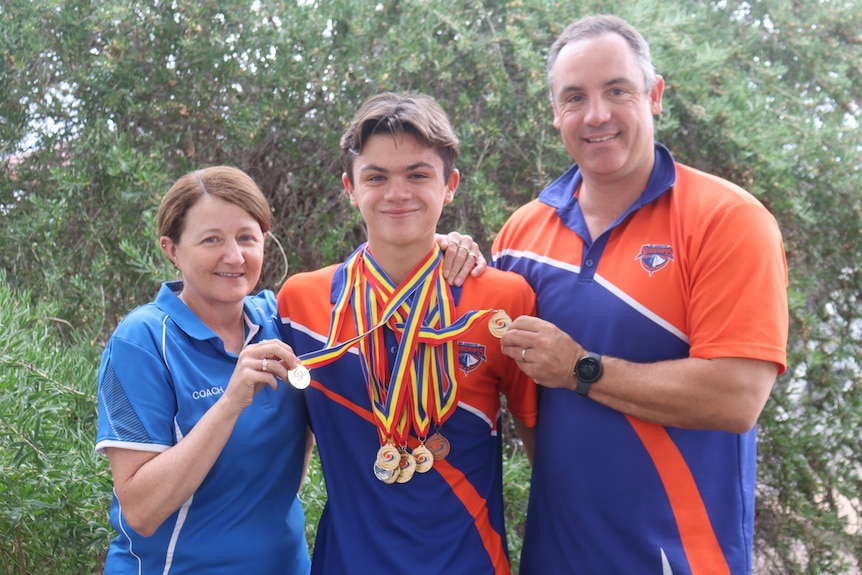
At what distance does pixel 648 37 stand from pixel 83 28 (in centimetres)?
312

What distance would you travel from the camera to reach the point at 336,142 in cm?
464

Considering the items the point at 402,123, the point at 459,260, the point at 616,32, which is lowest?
the point at 459,260

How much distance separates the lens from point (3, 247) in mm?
4645

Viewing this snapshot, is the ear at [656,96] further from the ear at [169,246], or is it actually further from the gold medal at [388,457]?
the ear at [169,246]

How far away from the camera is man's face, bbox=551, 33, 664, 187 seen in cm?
287

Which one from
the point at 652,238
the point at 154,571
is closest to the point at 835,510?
the point at 652,238

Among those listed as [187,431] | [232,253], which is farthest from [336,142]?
[187,431]

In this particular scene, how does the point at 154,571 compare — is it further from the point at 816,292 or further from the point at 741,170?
the point at 816,292

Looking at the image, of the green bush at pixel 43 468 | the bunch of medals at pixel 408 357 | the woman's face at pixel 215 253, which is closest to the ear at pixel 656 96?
the bunch of medals at pixel 408 357

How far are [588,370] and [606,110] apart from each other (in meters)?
0.89

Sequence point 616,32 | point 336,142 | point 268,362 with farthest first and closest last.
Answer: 1. point 336,142
2. point 616,32
3. point 268,362

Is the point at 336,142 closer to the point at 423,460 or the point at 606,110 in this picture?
the point at 606,110

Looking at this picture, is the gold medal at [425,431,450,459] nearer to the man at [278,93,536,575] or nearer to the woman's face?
the man at [278,93,536,575]

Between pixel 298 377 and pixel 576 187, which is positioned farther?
→ pixel 576 187
